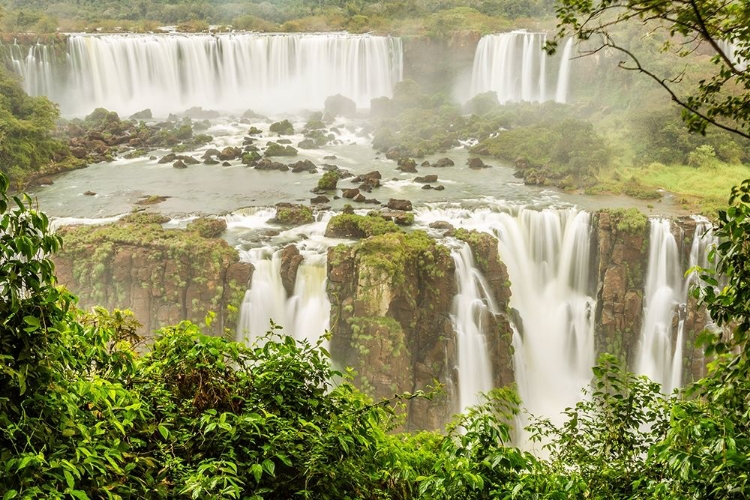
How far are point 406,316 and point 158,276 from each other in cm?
648

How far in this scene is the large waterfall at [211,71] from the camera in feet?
111

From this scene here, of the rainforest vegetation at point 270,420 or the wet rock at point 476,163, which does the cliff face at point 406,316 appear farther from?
the wet rock at point 476,163

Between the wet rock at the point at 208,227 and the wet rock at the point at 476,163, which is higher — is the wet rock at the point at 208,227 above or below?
below

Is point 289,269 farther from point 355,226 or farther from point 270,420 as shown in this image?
point 270,420

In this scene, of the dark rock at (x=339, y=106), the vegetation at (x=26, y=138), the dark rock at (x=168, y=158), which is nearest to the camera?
the vegetation at (x=26, y=138)

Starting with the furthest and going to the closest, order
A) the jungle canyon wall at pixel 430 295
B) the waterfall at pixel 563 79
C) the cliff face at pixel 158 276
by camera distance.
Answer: the waterfall at pixel 563 79 → the cliff face at pixel 158 276 → the jungle canyon wall at pixel 430 295

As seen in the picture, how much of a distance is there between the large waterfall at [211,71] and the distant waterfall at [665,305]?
2393 cm

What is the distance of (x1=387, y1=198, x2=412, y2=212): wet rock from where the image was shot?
64.0 ft

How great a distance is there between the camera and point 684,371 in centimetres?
1684

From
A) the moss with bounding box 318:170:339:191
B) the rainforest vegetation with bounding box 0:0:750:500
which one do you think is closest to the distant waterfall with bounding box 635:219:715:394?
the moss with bounding box 318:170:339:191

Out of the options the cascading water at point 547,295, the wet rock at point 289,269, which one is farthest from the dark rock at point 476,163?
the wet rock at point 289,269

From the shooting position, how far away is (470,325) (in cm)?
1611

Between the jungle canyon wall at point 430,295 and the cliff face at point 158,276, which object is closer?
the jungle canyon wall at point 430,295

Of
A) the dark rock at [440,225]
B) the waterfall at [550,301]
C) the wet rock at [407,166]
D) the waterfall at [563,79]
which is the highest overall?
the waterfall at [563,79]
